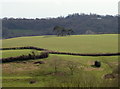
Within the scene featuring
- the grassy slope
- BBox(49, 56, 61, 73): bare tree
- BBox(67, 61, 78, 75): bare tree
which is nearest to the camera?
BBox(67, 61, 78, 75): bare tree

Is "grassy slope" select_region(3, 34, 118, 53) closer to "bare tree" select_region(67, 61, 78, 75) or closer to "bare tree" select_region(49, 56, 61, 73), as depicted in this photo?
"bare tree" select_region(49, 56, 61, 73)

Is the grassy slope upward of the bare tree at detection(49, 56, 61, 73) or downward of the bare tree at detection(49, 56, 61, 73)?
upward

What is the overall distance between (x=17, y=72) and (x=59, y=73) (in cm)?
1157

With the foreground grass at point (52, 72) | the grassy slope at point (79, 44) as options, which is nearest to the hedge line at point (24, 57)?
the foreground grass at point (52, 72)

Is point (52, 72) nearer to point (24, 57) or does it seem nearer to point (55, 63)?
point (55, 63)

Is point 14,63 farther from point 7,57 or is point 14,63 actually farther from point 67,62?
point 67,62

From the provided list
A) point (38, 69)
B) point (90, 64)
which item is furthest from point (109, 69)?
point (38, 69)

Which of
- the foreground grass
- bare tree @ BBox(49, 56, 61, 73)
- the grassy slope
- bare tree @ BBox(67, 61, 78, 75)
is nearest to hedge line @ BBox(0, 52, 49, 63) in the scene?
the foreground grass

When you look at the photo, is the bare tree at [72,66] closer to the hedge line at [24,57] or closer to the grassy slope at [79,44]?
the hedge line at [24,57]

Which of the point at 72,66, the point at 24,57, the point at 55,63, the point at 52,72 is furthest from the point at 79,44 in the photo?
the point at 52,72

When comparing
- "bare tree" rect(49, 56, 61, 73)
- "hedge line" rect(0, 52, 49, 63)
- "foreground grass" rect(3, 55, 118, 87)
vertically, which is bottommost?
"foreground grass" rect(3, 55, 118, 87)

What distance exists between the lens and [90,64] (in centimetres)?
7712

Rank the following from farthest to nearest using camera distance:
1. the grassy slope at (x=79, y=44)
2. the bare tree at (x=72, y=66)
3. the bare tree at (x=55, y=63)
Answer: the grassy slope at (x=79, y=44), the bare tree at (x=55, y=63), the bare tree at (x=72, y=66)

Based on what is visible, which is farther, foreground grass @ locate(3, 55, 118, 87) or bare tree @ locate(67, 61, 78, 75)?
bare tree @ locate(67, 61, 78, 75)
